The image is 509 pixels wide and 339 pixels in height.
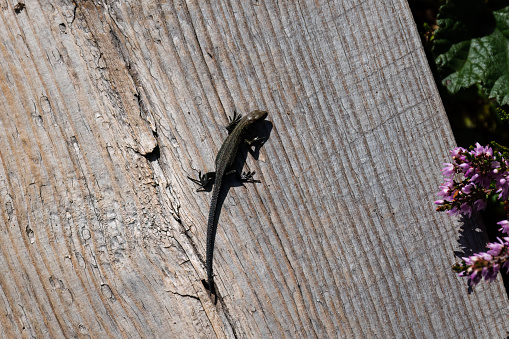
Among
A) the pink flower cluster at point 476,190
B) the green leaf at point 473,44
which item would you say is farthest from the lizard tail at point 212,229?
the green leaf at point 473,44

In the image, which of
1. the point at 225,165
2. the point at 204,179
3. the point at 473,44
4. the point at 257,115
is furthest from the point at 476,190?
the point at 473,44

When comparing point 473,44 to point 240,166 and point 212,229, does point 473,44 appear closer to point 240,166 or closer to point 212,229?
point 240,166

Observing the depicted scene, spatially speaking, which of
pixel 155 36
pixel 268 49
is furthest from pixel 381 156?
pixel 155 36

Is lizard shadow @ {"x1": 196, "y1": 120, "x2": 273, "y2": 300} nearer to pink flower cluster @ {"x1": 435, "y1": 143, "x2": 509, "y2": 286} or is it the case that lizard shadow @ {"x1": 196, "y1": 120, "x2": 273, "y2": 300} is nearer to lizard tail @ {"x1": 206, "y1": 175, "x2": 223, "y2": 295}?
lizard tail @ {"x1": 206, "y1": 175, "x2": 223, "y2": 295}

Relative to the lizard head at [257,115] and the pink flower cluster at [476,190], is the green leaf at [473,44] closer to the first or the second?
the pink flower cluster at [476,190]

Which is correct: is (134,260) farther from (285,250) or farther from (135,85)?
(135,85)

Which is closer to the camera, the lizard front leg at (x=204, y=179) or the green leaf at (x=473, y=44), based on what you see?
the lizard front leg at (x=204, y=179)
